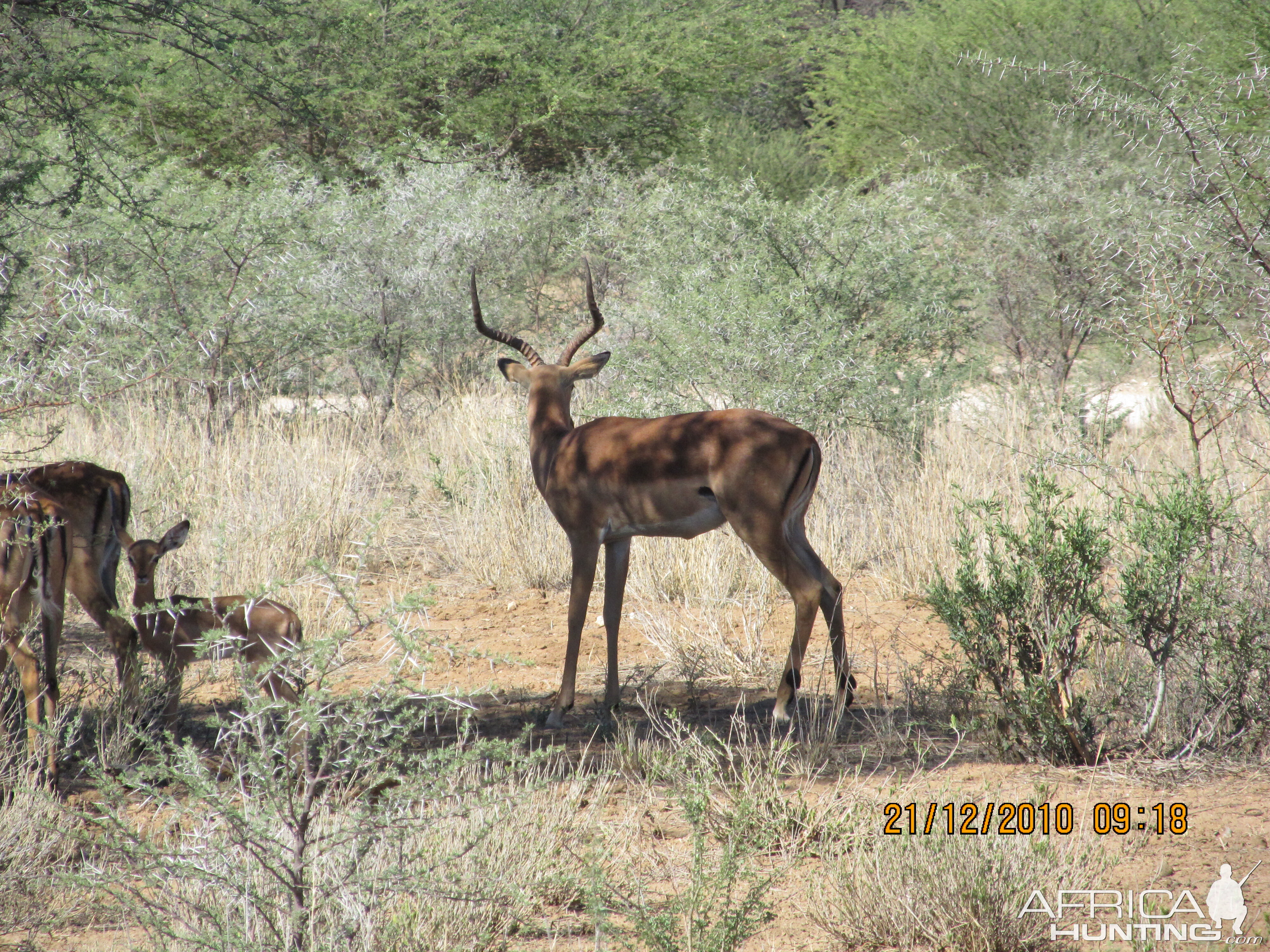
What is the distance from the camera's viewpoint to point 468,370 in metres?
12.6

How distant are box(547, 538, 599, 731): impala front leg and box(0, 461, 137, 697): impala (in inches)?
72.4

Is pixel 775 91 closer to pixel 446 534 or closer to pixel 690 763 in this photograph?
pixel 446 534

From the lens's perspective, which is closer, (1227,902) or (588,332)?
(1227,902)

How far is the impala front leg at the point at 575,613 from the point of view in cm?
533

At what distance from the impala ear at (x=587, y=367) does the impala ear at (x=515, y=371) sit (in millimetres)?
244

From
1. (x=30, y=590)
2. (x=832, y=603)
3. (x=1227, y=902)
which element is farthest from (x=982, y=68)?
(x=1227, y=902)

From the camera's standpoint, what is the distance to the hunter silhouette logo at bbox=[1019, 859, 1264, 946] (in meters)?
3.10

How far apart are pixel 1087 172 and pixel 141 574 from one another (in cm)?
1316

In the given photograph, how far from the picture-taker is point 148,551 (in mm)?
5121

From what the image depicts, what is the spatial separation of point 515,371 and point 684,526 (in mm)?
1590

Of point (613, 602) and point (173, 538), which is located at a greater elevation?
point (173, 538)

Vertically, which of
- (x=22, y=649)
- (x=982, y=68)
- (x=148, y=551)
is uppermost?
(x=982, y=68)

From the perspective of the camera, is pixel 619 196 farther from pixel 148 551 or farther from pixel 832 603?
pixel 148 551

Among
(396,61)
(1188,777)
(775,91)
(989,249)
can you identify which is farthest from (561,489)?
(775,91)
